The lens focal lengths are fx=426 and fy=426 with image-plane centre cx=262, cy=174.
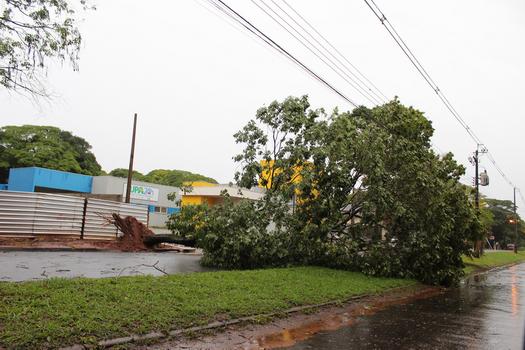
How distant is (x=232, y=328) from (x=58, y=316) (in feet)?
9.08

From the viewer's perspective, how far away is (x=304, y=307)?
30.3ft

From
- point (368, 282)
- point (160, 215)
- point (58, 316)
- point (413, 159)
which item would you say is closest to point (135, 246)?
point (368, 282)

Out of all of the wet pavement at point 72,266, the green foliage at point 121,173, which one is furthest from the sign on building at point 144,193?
the wet pavement at point 72,266

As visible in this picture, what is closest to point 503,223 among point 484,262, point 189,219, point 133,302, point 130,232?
point 484,262

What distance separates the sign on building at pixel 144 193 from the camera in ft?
155

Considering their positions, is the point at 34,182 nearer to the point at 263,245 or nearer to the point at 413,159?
the point at 263,245

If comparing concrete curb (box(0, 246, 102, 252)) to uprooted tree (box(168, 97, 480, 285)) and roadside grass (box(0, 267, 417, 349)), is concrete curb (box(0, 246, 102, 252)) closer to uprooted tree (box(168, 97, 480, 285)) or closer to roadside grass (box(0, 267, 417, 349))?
uprooted tree (box(168, 97, 480, 285))

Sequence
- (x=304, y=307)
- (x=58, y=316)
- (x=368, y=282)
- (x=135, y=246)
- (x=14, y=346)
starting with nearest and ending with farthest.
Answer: (x=14, y=346) < (x=58, y=316) < (x=304, y=307) < (x=368, y=282) < (x=135, y=246)

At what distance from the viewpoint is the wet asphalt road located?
708cm

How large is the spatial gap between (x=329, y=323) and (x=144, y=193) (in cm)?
4292

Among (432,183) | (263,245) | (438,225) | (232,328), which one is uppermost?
(432,183)

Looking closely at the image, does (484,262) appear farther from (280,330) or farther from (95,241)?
(280,330)

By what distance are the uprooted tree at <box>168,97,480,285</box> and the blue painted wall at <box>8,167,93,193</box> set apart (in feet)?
117

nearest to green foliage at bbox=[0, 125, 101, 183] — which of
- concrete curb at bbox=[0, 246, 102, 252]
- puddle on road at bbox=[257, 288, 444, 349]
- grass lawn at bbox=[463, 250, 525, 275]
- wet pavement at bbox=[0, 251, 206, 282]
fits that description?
concrete curb at bbox=[0, 246, 102, 252]
